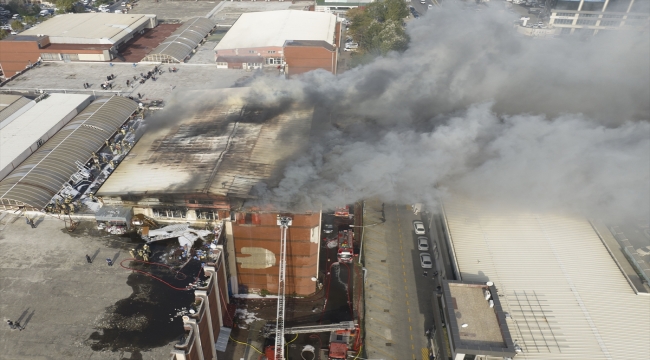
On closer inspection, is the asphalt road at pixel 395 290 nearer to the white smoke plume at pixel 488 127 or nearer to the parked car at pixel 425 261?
the parked car at pixel 425 261

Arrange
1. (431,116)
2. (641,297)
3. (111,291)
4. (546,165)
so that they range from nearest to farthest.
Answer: (111,291) < (641,297) < (546,165) < (431,116)

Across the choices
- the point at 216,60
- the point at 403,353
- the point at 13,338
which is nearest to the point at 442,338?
the point at 403,353

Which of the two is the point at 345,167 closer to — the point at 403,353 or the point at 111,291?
the point at 403,353

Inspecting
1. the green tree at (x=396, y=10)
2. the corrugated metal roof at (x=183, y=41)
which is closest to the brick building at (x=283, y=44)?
the corrugated metal roof at (x=183, y=41)

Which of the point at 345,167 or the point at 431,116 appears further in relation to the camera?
the point at 431,116

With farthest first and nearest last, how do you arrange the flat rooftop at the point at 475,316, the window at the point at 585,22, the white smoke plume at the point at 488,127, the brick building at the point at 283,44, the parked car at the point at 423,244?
the window at the point at 585,22, the brick building at the point at 283,44, the parked car at the point at 423,244, the white smoke plume at the point at 488,127, the flat rooftop at the point at 475,316

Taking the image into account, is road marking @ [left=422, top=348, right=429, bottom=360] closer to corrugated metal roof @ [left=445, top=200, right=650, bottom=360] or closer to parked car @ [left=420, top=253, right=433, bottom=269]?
corrugated metal roof @ [left=445, top=200, right=650, bottom=360]
